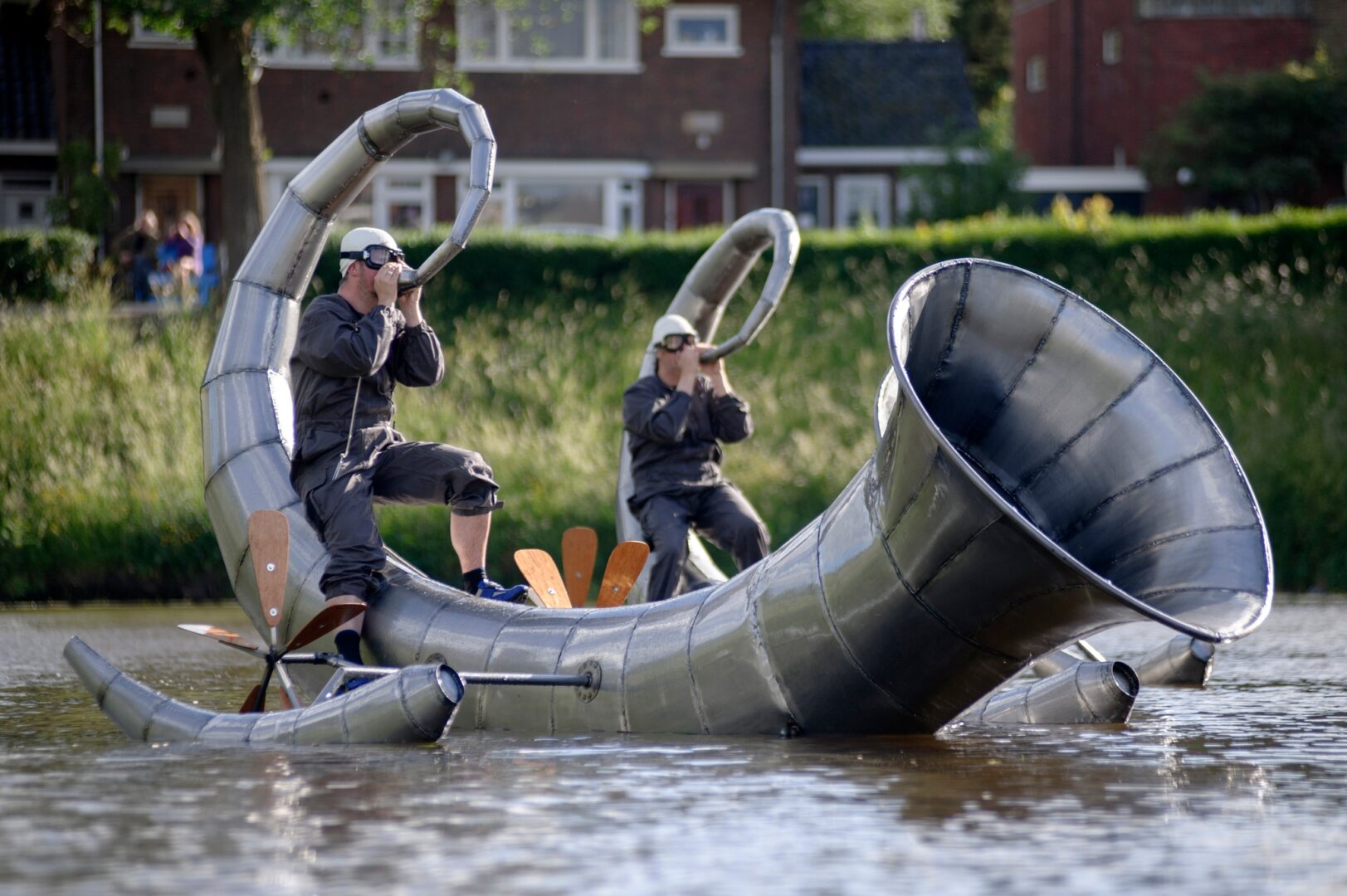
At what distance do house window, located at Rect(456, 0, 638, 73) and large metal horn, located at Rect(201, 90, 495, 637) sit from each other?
88.0 feet

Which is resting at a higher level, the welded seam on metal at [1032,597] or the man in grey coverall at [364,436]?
the man in grey coverall at [364,436]

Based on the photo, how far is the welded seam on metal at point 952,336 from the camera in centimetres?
854

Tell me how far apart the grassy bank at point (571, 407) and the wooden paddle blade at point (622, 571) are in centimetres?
752

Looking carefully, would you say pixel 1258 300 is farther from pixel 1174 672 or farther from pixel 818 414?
pixel 1174 672

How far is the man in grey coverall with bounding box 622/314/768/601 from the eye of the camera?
456 inches

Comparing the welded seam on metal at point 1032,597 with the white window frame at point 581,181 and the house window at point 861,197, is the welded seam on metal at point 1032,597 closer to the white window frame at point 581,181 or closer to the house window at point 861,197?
the white window frame at point 581,181

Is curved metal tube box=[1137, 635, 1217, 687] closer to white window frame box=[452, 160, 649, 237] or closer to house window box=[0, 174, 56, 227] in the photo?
white window frame box=[452, 160, 649, 237]

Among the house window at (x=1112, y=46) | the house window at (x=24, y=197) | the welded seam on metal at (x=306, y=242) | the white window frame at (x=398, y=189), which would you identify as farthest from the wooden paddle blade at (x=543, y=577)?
the house window at (x=1112, y=46)

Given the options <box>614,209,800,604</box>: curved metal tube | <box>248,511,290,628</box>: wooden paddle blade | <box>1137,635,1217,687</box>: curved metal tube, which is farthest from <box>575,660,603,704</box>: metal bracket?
<box>1137,635,1217,687</box>: curved metal tube

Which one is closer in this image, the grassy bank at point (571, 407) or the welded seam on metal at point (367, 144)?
the welded seam on metal at point (367, 144)

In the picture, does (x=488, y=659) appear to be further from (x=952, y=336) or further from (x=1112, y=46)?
(x=1112, y=46)

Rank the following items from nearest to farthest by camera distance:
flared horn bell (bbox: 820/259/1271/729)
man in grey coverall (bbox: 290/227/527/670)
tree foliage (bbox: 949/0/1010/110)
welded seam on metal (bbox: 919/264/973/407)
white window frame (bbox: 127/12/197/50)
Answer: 1. flared horn bell (bbox: 820/259/1271/729)
2. welded seam on metal (bbox: 919/264/973/407)
3. man in grey coverall (bbox: 290/227/527/670)
4. white window frame (bbox: 127/12/197/50)
5. tree foliage (bbox: 949/0/1010/110)

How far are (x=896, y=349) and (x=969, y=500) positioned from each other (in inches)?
24.5

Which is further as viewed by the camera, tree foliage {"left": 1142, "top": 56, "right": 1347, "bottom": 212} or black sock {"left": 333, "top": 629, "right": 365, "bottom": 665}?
tree foliage {"left": 1142, "top": 56, "right": 1347, "bottom": 212}
